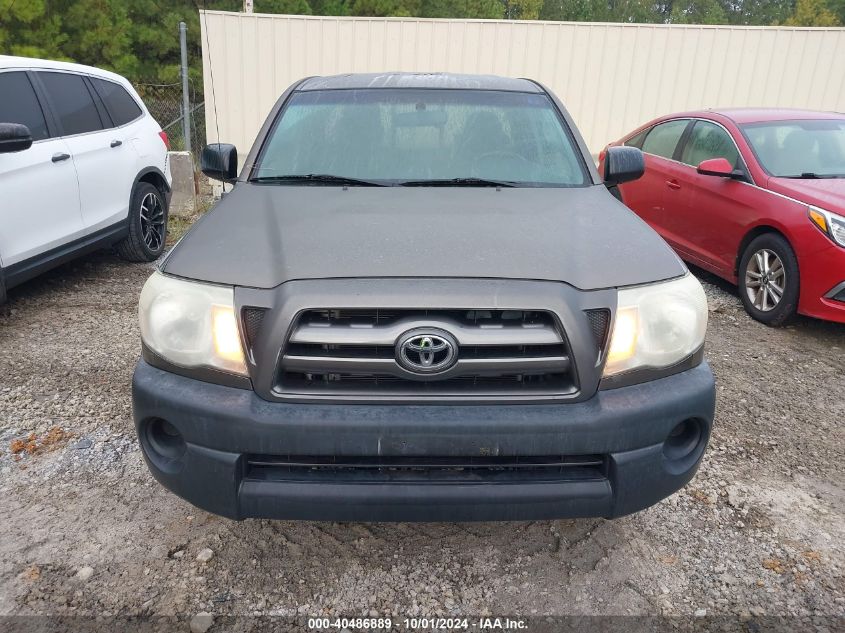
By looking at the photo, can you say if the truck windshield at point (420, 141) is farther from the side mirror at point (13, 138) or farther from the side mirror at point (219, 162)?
the side mirror at point (13, 138)

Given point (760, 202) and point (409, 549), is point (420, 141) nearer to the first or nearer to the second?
point (409, 549)

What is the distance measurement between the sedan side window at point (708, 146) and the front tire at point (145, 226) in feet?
16.6

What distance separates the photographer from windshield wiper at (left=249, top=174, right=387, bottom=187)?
→ 2.87 meters

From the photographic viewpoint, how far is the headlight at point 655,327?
6.57ft

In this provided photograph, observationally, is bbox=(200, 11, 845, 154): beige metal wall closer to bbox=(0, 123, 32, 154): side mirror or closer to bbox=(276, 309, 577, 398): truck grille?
bbox=(0, 123, 32, 154): side mirror

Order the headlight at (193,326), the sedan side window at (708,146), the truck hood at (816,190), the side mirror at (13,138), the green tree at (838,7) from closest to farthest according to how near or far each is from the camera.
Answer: the headlight at (193,326) < the side mirror at (13,138) < the truck hood at (816,190) < the sedan side window at (708,146) < the green tree at (838,7)

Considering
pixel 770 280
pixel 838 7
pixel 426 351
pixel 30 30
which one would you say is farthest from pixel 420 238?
pixel 838 7

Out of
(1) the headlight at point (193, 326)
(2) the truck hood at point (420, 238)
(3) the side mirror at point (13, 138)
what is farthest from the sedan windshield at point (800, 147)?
(3) the side mirror at point (13, 138)

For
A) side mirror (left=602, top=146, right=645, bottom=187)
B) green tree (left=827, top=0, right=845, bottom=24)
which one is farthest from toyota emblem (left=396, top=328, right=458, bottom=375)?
green tree (left=827, top=0, right=845, bottom=24)

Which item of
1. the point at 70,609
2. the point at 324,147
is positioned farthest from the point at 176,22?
the point at 70,609

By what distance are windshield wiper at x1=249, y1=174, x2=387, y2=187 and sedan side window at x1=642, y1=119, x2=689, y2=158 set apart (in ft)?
14.6

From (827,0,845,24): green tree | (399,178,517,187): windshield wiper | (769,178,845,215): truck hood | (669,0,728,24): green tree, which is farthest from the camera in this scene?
(669,0,728,24): green tree

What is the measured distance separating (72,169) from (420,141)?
3.28 meters

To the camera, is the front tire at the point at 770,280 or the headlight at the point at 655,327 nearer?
the headlight at the point at 655,327
